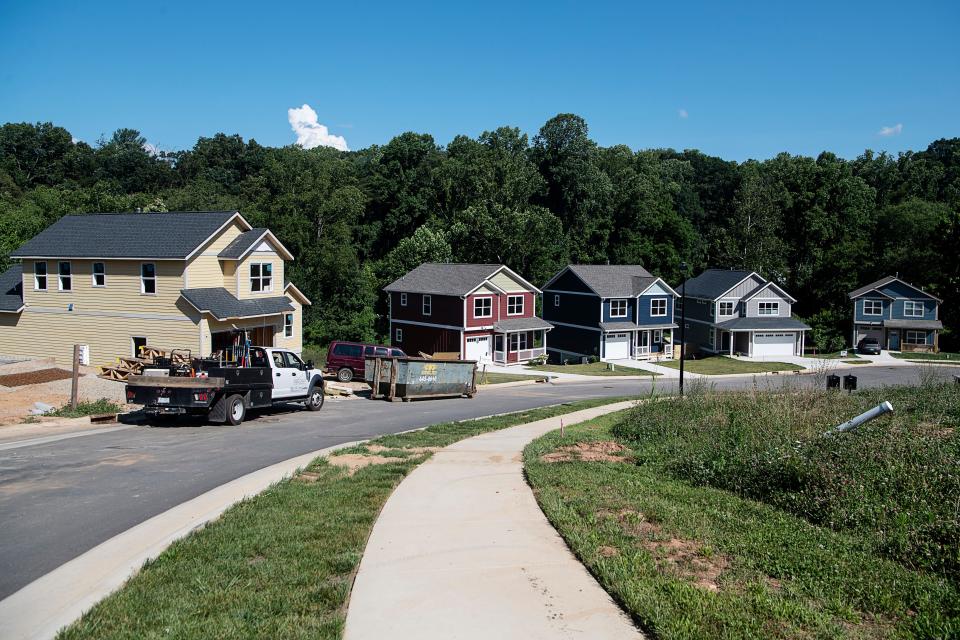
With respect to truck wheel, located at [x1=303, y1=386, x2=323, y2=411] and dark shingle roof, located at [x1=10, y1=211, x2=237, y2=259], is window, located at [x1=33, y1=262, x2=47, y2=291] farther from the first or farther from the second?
truck wheel, located at [x1=303, y1=386, x2=323, y2=411]

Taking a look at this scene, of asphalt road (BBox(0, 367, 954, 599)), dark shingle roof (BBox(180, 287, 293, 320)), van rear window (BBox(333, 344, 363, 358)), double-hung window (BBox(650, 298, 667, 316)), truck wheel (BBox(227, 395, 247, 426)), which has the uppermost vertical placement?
double-hung window (BBox(650, 298, 667, 316))

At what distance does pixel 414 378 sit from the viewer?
3061 cm

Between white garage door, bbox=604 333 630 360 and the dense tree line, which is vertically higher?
the dense tree line

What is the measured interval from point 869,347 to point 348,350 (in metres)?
46.1

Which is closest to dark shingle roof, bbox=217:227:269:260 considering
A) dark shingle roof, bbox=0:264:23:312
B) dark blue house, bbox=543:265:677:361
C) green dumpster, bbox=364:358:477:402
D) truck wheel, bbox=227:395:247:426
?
green dumpster, bbox=364:358:477:402

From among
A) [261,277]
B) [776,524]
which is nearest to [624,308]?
[261,277]

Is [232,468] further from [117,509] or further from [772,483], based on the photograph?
[772,483]

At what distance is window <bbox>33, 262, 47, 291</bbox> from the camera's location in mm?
35188

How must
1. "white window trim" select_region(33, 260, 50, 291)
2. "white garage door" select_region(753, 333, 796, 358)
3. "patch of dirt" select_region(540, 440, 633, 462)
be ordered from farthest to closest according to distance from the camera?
"white garage door" select_region(753, 333, 796, 358), "white window trim" select_region(33, 260, 50, 291), "patch of dirt" select_region(540, 440, 633, 462)

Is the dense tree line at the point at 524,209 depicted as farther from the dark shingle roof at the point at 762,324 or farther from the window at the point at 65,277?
the window at the point at 65,277

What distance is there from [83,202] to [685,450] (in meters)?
65.7

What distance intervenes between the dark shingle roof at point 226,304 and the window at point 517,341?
2176cm

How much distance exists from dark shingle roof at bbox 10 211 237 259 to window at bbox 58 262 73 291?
0.56 metres

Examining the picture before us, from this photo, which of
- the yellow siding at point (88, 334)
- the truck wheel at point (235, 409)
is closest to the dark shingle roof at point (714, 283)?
the yellow siding at point (88, 334)
